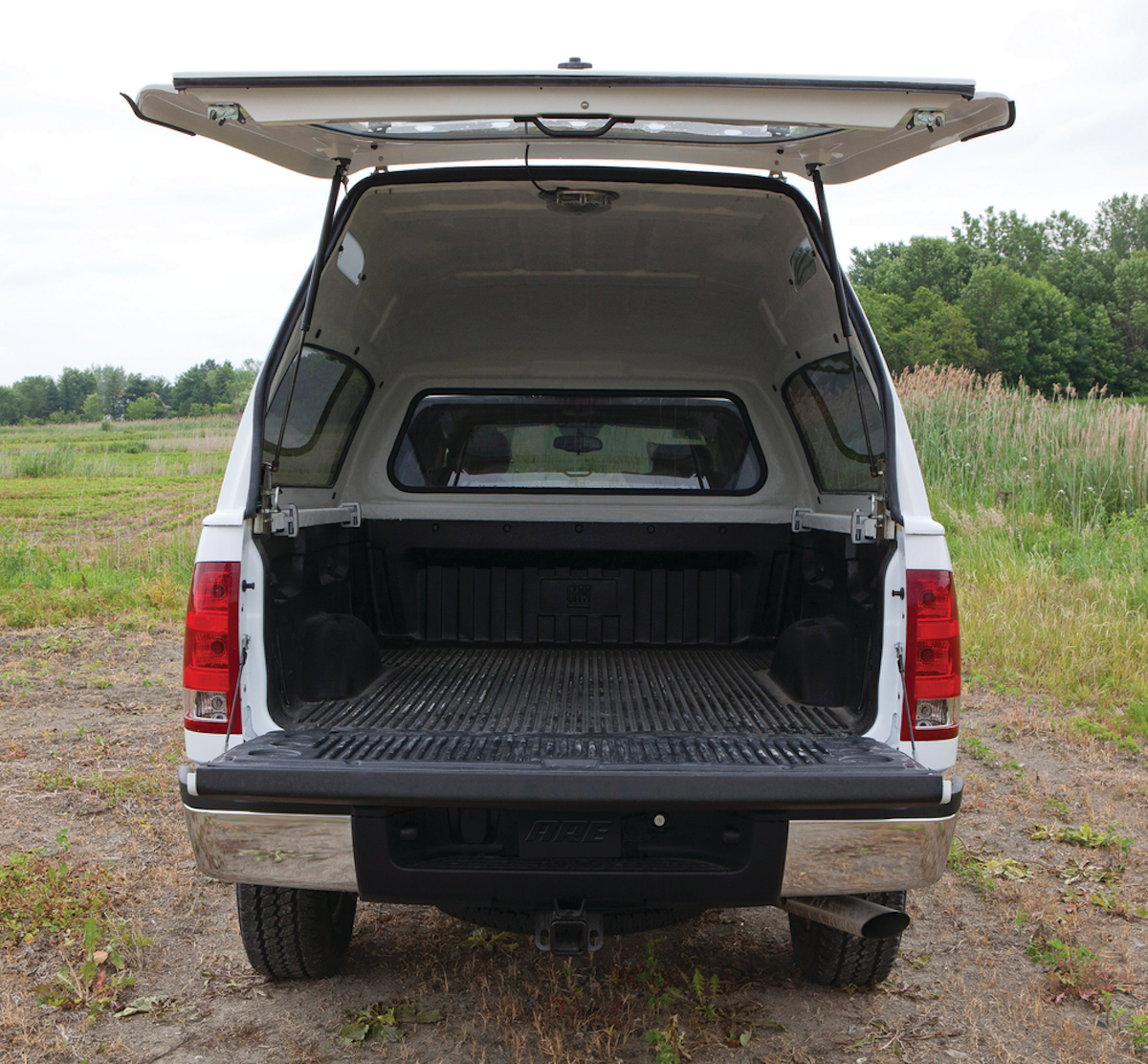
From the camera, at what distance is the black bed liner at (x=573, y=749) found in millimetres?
1979

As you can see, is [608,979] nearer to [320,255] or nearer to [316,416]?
[316,416]

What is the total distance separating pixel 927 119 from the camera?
2.15 m

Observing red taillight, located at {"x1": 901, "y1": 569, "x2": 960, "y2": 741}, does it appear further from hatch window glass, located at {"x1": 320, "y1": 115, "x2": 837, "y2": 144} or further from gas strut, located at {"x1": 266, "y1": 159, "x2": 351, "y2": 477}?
gas strut, located at {"x1": 266, "y1": 159, "x2": 351, "y2": 477}

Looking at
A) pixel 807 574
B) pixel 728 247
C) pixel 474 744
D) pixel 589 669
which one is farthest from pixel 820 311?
pixel 474 744

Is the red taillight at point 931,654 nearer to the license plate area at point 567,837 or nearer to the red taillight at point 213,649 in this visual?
the license plate area at point 567,837

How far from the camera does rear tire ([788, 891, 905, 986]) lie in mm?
2623

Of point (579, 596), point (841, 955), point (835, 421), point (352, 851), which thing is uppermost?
point (835, 421)

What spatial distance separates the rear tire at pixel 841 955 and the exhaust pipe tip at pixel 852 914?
1.48ft

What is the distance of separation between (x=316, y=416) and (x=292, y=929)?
165 centimetres

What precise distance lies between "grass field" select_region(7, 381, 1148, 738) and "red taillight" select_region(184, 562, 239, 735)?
472cm

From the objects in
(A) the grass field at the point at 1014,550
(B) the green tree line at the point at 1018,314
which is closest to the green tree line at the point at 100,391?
(B) the green tree line at the point at 1018,314

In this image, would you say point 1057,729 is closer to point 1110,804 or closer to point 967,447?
point 1110,804

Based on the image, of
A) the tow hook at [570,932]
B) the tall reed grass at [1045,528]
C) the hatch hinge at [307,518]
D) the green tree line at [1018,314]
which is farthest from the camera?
the green tree line at [1018,314]

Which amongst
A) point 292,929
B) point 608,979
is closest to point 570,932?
point 608,979
